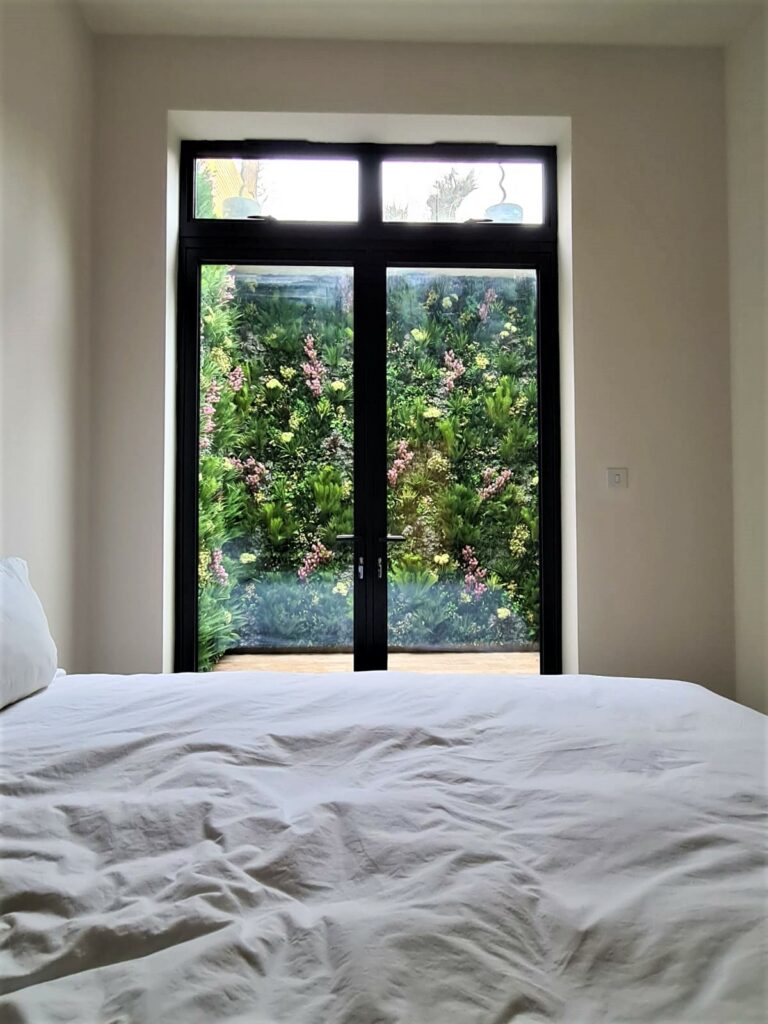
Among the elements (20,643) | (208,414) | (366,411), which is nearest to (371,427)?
(366,411)

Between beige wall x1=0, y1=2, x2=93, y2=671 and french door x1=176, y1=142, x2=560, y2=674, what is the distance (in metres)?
0.48

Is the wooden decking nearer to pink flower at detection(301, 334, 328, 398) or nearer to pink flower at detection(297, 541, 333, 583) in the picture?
pink flower at detection(297, 541, 333, 583)

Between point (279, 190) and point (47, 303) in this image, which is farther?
point (279, 190)

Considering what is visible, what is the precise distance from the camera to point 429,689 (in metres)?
1.67

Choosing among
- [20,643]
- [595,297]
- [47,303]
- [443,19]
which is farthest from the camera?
[595,297]

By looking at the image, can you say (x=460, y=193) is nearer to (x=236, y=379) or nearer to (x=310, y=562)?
(x=236, y=379)

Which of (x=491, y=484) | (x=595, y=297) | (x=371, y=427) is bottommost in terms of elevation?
(x=491, y=484)

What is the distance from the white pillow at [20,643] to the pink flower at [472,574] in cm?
183

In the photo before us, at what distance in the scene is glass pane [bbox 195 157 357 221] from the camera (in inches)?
119

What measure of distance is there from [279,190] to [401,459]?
4.38 feet

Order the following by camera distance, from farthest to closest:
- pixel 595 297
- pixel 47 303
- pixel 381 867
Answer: pixel 595 297 < pixel 47 303 < pixel 381 867

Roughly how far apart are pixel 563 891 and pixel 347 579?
2.25 meters

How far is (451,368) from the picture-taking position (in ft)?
10.0

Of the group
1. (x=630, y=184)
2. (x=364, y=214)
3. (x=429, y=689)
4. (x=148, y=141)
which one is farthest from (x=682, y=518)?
(x=148, y=141)
